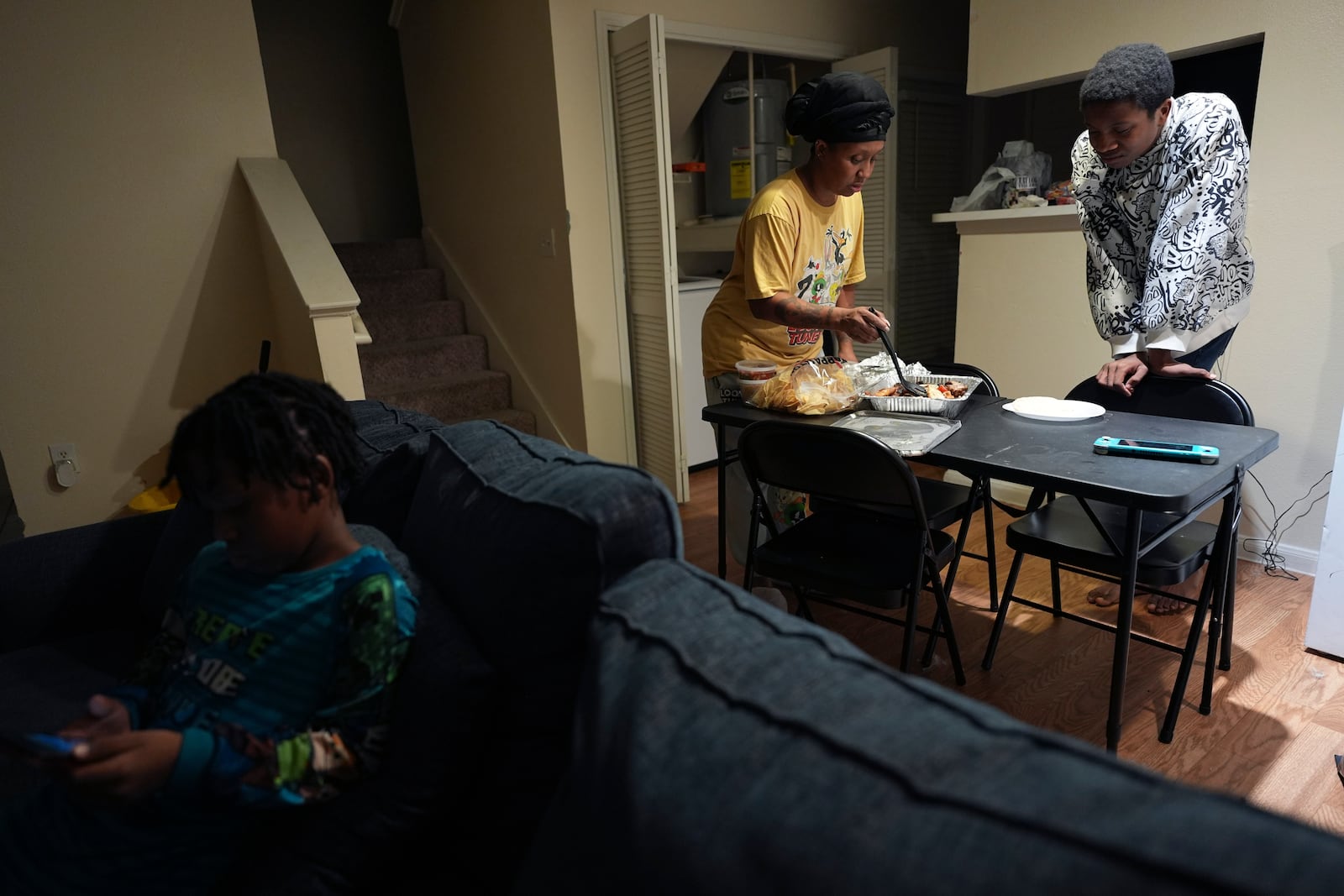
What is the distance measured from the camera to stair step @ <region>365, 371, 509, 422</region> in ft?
12.5

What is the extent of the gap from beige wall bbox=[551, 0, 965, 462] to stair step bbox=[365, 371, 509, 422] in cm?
71

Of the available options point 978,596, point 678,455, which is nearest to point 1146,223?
point 978,596

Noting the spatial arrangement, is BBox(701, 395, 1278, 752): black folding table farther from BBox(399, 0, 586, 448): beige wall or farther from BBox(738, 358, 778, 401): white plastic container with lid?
BBox(399, 0, 586, 448): beige wall

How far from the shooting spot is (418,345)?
161 inches

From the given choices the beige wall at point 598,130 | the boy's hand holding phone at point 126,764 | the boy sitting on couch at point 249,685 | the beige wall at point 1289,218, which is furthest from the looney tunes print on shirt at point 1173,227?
the boy's hand holding phone at point 126,764

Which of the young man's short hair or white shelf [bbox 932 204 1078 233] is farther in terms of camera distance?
white shelf [bbox 932 204 1078 233]

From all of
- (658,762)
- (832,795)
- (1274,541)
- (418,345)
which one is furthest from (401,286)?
(832,795)

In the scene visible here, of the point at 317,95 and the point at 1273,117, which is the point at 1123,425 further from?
the point at 317,95

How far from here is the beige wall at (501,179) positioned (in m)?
3.42

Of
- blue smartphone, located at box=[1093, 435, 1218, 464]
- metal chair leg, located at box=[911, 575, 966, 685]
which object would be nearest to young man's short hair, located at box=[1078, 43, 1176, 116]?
blue smartphone, located at box=[1093, 435, 1218, 464]

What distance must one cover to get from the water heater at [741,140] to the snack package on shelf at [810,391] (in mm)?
2303

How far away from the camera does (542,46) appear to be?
3.23 meters

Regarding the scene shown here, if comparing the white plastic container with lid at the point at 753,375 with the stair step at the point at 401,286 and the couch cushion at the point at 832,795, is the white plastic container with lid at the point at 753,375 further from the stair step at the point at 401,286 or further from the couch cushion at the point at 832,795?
the stair step at the point at 401,286

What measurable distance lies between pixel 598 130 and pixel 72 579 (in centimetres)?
255
